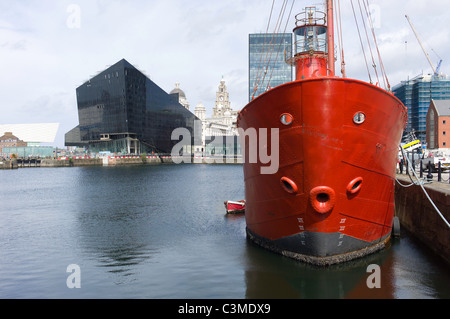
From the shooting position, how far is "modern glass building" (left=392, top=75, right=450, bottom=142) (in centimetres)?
9869

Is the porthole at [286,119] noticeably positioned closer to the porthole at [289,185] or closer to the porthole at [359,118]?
the porthole at [289,185]

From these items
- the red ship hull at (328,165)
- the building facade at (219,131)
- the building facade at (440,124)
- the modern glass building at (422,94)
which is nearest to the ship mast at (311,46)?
the red ship hull at (328,165)

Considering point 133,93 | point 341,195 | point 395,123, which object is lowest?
point 341,195

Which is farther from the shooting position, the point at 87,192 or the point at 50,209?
the point at 87,192

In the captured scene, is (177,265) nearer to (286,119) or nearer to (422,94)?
Result: (286,119)

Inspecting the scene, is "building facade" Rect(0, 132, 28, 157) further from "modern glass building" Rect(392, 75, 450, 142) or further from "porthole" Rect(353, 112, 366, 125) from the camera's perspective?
"porthole" Rect(353, 112, 366, 125)

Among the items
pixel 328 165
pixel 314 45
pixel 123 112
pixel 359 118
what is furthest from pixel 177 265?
pixel 123 112

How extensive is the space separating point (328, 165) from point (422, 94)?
103357mm
